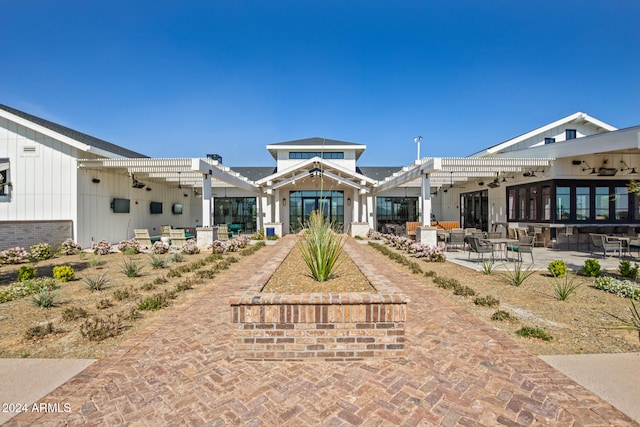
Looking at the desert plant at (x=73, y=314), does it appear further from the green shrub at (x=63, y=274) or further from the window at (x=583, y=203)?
the window at (x=583, y=203)

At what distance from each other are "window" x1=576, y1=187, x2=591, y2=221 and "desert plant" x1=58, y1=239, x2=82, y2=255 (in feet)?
67.1

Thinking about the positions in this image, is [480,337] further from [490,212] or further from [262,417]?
[490,212]

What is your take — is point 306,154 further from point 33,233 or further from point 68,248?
point 33,233

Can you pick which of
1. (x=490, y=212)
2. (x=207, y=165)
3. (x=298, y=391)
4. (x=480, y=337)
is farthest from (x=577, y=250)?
(x=207, y=165)

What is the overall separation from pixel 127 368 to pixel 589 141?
15.2m

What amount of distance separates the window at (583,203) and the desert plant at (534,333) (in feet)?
40.3

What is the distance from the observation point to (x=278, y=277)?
4949 millimetres

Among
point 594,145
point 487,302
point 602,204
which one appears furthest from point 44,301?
point 602,204

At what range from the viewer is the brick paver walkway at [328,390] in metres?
2.44

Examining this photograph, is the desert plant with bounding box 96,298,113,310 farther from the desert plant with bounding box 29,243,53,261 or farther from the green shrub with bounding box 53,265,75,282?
the desert plant with bounding box 29,243,53,261

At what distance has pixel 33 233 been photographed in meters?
12.0

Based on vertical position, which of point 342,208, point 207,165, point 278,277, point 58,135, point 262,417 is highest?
point 58,135

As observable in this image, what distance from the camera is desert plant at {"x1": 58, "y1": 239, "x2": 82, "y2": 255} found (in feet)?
39.4

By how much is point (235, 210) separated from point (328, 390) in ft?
68.5
